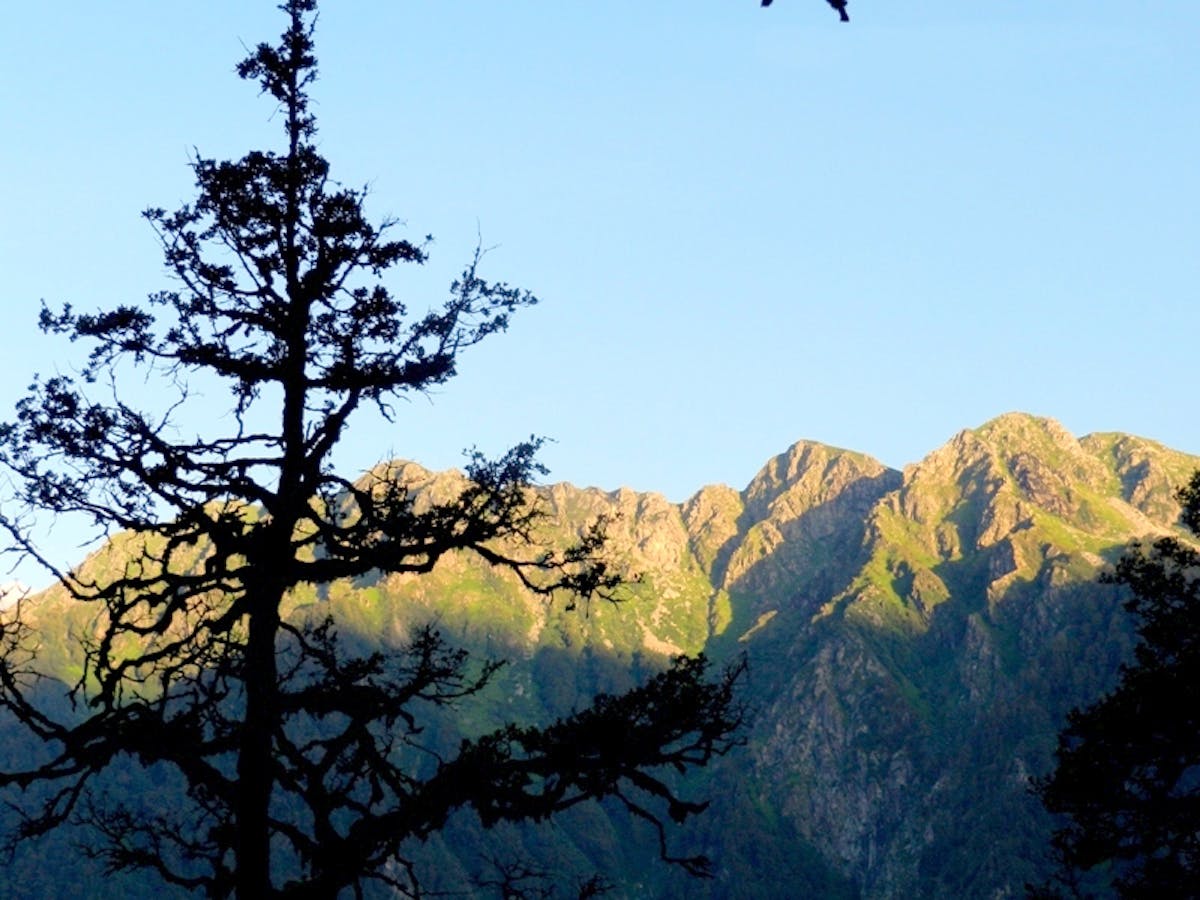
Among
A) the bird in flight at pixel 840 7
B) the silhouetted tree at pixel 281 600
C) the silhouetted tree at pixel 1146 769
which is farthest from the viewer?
the silhouetted tree at pixel 1146 769

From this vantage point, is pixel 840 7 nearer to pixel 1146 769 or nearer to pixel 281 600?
pixel 281 600

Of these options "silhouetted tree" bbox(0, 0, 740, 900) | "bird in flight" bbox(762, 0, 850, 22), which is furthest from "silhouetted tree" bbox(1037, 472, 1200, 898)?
"bird in flight" bbox(762, 0, 850, 22)

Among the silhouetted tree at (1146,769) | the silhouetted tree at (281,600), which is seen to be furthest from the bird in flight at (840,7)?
the silhouetted tree at (1146,769)

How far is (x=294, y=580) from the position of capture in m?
19.7

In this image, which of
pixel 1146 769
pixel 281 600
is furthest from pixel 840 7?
pixel 1146 769

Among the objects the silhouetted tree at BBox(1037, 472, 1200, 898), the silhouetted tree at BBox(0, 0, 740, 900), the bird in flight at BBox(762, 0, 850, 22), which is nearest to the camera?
the bird in flight at BBox(762, 0, 850, 22)

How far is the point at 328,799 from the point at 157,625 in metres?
3.23

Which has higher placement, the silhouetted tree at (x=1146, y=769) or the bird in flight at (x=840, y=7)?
the bird in flight at (x=840, y=7)

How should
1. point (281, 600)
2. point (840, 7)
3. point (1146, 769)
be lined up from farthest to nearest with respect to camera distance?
point (1146, 769), point (281, 600), point (840, 7)

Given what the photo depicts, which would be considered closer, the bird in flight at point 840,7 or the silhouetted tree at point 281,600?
the bird in flight at point 840,7

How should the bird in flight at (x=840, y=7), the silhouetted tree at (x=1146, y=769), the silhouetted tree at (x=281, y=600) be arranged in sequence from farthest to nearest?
the silhouetted tree at (x=1146, y=769)
the silhouetted tree at (x=281, y=600)
the bird in flight at (x=840, y=7)

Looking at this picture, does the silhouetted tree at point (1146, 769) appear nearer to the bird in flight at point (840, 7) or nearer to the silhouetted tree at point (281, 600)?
the silhouetted tree at point (281, 600)

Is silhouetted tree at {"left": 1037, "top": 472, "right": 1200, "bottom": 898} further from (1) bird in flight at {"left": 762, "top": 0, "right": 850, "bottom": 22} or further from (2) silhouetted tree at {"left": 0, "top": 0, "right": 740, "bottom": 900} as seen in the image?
(1) bird in flight at {"left": 762, "top": 0, "right": 850, "bottom": 22}

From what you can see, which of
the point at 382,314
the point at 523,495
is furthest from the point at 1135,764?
the point at 382,314
